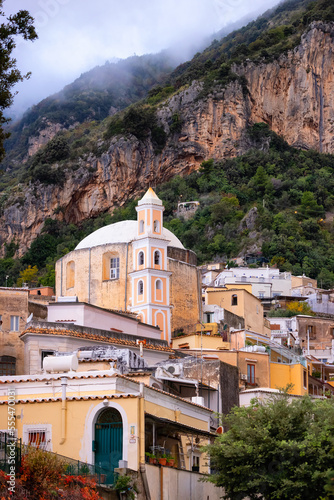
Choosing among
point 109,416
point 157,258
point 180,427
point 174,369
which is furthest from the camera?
point 157,258

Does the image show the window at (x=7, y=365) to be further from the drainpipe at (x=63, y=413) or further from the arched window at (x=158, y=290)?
the arched window at (x=158, y=290)

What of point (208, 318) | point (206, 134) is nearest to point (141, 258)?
point (208, 318)

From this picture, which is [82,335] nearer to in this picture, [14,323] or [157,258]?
[14,323]

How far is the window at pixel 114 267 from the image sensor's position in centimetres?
5506

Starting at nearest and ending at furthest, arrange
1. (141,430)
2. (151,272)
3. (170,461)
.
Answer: (141,430), (170,461), (151,272)

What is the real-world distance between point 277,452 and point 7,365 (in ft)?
50.8

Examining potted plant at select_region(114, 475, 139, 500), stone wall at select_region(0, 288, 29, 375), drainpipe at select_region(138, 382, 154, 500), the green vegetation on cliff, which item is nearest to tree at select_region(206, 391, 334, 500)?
drainpipe at select_region(138, 382, 154, 500)

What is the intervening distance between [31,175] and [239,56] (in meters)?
33.6

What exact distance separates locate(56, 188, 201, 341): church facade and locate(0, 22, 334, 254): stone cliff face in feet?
183

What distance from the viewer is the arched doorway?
22.8 m

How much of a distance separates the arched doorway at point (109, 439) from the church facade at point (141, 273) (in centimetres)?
2713

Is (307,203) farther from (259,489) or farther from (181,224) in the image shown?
(259,489)

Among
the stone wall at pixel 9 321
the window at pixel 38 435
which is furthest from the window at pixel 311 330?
the window at pixel 38 435

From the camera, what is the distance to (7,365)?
35750mm
